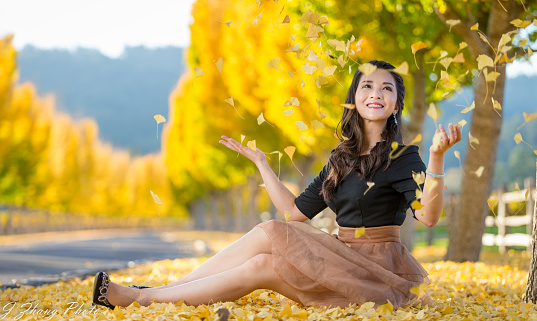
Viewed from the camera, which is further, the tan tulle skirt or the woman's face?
the woman's face

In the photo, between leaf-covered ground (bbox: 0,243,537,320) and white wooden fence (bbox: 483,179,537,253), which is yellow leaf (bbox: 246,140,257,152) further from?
white wooden fence (bbox: 483,179,537,253)

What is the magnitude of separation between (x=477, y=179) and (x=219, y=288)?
517cm

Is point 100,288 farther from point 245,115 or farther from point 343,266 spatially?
point 245,115

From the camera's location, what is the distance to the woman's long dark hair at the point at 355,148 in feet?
9.78

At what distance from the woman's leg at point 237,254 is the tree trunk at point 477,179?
4.68 meters

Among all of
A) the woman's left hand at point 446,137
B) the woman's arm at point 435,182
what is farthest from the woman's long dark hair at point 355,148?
the woman's left hand at point 446,137

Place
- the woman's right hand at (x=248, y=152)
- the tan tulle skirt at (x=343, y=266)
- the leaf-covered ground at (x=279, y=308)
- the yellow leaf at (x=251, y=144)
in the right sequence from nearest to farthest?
1. the leaf-covered ground at (x=279, y=308)
2. the tan tulle skirt at (x=343, y=266)
3. the yellow leaf at (x=251, y=144)
4. the woman's right hand at (x=248, y=152)

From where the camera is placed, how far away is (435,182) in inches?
97.3

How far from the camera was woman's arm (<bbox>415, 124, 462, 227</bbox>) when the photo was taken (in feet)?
8.06

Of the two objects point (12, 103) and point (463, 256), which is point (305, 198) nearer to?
point (463, 256)

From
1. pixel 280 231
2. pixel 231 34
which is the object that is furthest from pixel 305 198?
pixel 231 34

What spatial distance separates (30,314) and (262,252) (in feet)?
4.21

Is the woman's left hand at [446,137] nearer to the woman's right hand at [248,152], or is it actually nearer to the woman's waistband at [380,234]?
the woman's waistband at [380,234]

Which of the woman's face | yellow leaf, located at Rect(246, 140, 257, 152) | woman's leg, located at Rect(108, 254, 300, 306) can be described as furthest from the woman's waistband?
yellow leaf, located at Rect(246, 140, 257, 152)
